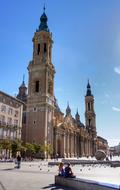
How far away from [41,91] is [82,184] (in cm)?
5906

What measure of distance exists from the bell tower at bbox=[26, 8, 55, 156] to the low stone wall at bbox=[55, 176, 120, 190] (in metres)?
52.4

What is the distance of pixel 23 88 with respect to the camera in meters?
99.2

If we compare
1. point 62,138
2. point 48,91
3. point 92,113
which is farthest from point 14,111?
point 92,113

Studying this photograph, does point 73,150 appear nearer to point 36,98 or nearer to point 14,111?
point 36,98

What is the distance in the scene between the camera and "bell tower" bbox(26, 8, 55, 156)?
68688mm

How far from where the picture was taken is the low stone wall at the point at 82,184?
1095cm

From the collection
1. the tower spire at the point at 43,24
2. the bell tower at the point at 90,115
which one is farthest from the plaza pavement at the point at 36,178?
the bell tower at the point at 90,115

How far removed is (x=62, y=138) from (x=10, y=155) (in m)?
28.5

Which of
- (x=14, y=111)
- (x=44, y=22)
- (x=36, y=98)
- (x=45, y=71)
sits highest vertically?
(x=44, y=22)

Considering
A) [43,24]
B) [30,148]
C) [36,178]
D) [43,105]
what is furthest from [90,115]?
[36,178]

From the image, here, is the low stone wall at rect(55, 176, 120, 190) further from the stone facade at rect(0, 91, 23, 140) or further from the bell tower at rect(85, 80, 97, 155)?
the bell tower at rect(85, 80, 97, 155)

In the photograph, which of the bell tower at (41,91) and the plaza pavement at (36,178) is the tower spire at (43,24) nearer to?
the bell tower at (41,91)

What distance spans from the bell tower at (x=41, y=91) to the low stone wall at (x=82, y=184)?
172 feet

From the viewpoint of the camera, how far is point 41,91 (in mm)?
71375
